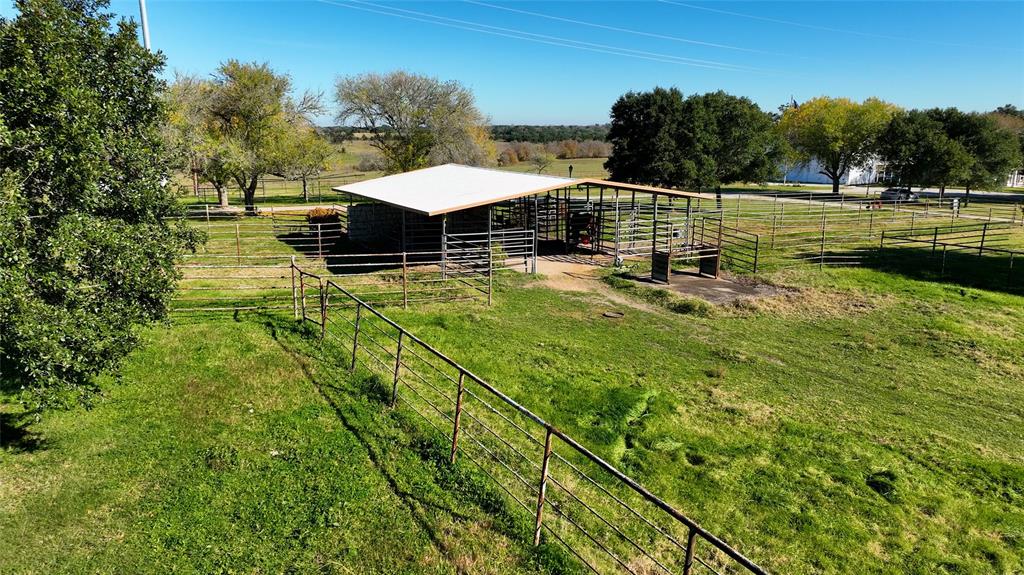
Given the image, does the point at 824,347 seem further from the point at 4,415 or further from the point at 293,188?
the point at 293,188

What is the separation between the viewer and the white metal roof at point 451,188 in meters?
18.4

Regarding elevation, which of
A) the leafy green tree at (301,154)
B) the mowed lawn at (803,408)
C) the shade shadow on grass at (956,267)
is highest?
the leafy green tree at (301,154)

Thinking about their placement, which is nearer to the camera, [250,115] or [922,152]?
[250,115]

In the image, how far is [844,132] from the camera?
5519 cm

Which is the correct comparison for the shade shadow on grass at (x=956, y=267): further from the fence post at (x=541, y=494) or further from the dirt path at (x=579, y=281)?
the fence post at (x=541, y=494)

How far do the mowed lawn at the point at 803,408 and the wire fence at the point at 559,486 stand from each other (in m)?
0.44

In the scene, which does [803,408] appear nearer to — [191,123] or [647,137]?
[191,123]

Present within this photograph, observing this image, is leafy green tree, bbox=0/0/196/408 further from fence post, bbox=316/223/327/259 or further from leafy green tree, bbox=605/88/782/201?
leafy green tree, bbox=605/88/782/201

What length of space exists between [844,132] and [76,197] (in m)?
62.5

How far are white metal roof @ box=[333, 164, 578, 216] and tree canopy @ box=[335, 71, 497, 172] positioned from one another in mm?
15929

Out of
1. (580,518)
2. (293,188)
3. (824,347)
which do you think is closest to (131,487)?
(580,518)

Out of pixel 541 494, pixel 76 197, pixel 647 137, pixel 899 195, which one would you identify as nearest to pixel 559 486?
pixel 541 494

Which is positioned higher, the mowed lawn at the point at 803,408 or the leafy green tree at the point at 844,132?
the leafy green tree at the point at 844,132

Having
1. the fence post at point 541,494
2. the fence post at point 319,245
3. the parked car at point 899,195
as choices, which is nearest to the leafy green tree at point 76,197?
the fence post at point 541,494
